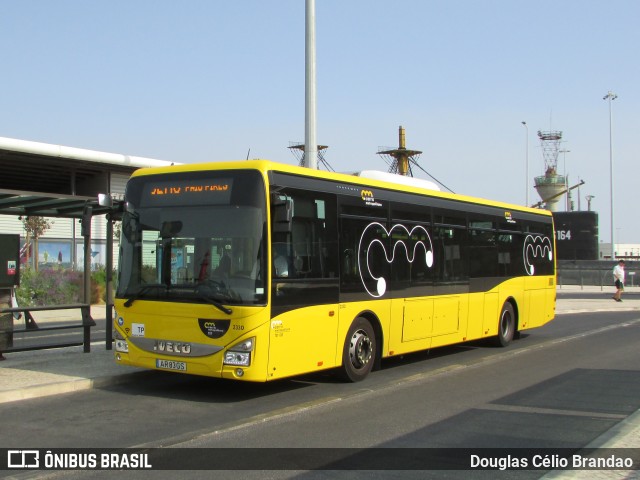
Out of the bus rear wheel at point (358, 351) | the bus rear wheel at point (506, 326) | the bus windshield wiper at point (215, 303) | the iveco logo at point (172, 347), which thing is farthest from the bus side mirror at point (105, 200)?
the bus rear wheel at point (506, 326)

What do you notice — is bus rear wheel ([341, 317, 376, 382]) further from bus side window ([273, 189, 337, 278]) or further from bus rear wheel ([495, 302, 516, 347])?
bus rear wheel ([495, 302, 516, 347])

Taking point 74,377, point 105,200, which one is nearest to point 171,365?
point 74,377

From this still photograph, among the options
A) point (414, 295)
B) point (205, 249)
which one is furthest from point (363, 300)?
point (205, 249)

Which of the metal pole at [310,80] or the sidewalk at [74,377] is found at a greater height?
the metal pole at [310,80]

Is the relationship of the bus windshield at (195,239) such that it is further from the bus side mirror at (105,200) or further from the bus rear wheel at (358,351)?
the bus rear wheel at (358,351)

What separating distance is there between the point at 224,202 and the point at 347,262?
7.36 feet

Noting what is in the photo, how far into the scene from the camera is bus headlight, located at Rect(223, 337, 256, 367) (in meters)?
8.39

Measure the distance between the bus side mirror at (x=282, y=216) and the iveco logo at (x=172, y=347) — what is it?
188 cm

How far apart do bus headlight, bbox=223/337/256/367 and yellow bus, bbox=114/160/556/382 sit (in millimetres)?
13

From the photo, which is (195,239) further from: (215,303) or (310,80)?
(310,80)

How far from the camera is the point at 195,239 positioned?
28.9 feet

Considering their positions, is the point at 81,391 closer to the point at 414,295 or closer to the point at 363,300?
the point at 363,300

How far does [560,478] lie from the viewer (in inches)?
210

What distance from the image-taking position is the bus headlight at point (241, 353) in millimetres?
8391
